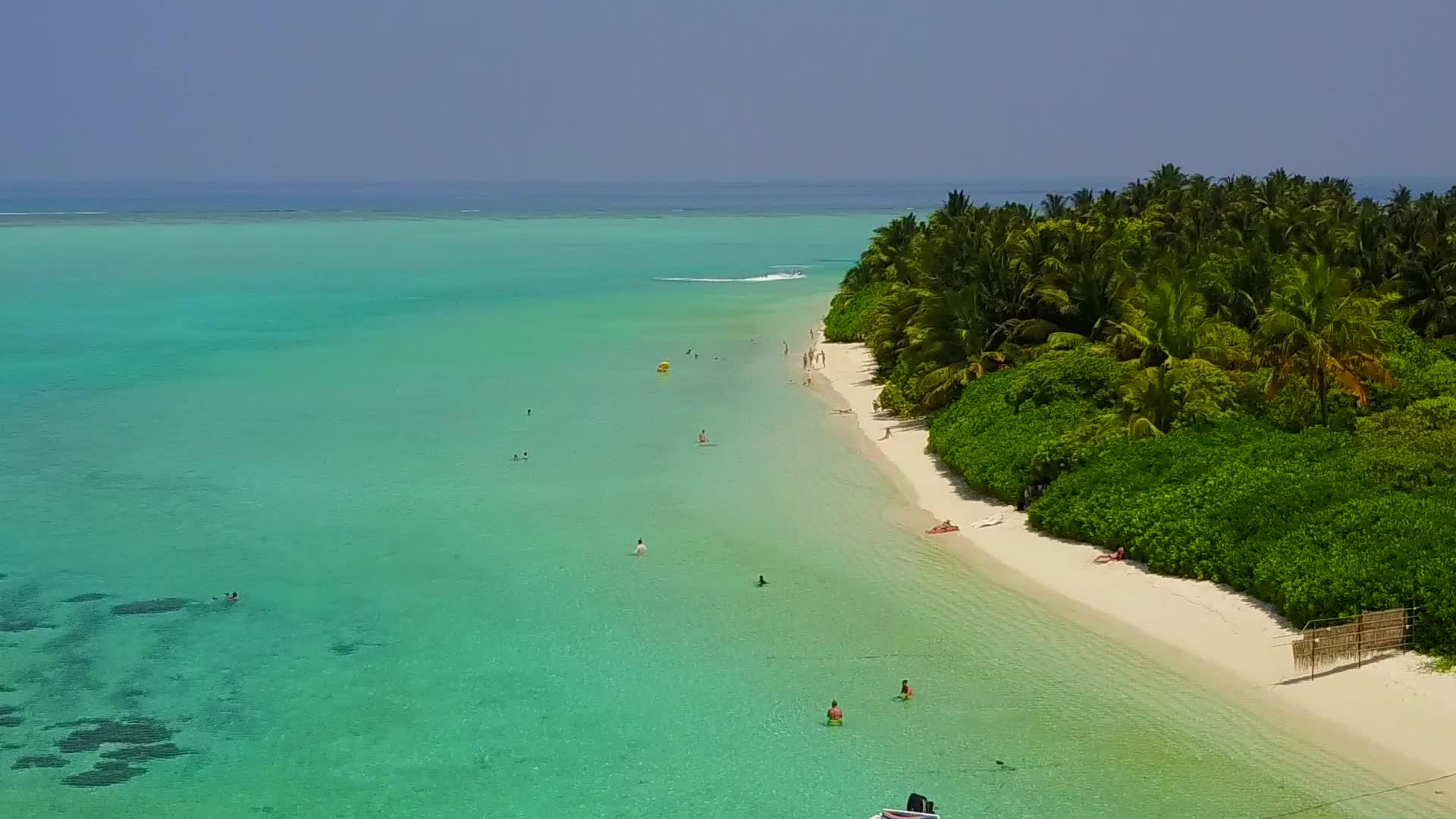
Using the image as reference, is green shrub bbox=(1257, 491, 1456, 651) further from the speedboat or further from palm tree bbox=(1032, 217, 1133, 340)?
palm tree bbox=(1032, 217, 1133, 340)

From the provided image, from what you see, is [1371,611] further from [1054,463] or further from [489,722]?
[489,722]

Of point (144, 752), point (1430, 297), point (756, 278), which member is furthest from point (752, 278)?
point (144, 752)

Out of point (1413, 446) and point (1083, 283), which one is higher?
point (1083, 283)

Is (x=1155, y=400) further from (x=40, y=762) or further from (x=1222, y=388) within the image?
(x=40, y=762)

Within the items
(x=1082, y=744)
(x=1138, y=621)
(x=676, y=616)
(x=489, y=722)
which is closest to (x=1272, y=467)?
(x=1138, y=621)

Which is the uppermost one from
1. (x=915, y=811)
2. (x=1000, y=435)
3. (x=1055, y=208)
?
(x=1055, y=208)

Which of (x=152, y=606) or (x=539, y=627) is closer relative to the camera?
(x=539, y=627)
